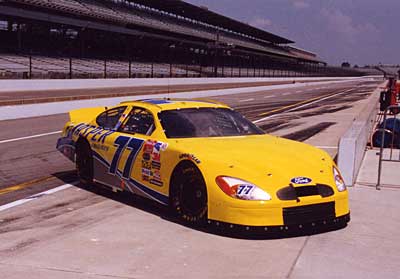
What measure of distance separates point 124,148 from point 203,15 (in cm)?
8548

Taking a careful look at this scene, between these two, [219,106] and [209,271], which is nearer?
[209,271]

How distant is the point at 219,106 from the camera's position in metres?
7.25

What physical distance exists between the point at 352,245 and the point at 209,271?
1.63m

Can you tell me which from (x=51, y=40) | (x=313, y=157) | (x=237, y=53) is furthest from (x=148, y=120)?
(x=237, y=53)

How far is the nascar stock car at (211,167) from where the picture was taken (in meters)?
5.24

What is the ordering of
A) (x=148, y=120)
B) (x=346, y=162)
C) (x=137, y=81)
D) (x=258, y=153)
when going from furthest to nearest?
(x=137, y=81) < (x=346, y=162) < (x=148, y=120) < (x=258, y=153)

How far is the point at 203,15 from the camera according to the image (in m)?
89.6

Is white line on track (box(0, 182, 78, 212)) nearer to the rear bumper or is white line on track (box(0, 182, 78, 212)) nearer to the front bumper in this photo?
the rear bumper

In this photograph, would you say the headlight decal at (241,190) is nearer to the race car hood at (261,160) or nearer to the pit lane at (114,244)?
the race car hood at (261,160)

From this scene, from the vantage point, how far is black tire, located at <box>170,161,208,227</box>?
558cm

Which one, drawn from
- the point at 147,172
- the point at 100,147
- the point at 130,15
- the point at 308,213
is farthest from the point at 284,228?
the point at 130,15

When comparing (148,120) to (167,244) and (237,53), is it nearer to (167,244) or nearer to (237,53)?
(167,244)

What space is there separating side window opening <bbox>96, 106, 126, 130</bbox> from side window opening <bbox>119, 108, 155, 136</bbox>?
11.7 inches

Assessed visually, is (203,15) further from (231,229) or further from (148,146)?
(231,229)
